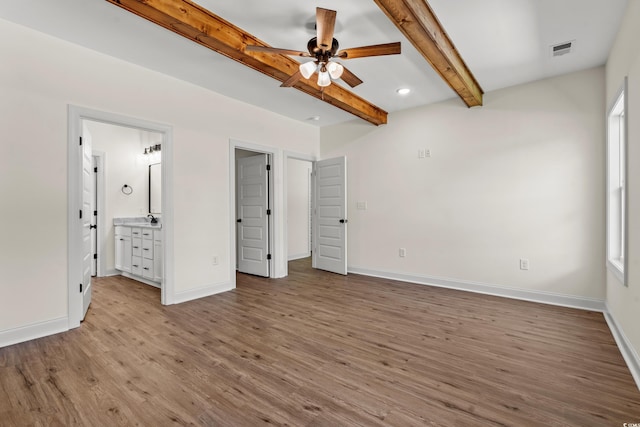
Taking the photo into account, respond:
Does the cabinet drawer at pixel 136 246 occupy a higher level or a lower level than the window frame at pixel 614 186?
lower

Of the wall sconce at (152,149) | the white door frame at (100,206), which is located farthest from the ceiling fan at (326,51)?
the white door frame at (100,206)

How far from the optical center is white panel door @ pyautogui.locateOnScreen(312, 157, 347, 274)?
5.19 m

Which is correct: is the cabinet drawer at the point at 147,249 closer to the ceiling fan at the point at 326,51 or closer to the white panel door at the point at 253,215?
the white panel door at the point at 253,215

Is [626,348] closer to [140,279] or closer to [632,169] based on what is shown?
[632,169]

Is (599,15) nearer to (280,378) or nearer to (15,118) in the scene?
(280,378)

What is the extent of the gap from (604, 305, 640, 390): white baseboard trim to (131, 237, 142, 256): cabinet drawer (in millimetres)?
Answer: 5567

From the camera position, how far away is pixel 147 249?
4.53 metres

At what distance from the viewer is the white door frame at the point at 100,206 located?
509 cm

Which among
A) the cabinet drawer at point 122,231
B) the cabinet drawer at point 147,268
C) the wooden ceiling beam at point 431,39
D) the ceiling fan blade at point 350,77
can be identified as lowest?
the cabinet drawer at point 147,268

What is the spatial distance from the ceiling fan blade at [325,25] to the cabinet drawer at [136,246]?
3.98 metres

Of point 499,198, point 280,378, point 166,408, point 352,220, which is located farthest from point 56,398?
point 499,198

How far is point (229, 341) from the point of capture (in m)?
2.60

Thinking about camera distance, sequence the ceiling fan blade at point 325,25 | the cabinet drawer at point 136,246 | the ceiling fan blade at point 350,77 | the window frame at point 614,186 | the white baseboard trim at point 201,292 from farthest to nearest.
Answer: the cabinet drawer at point 136,246 < the white baseboard trim at point 201,292 < the window frame at point 614,186 < the ceiling fan blade at point 350,77 < the ceiling fan blade at point 325,25

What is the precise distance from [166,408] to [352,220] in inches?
160
